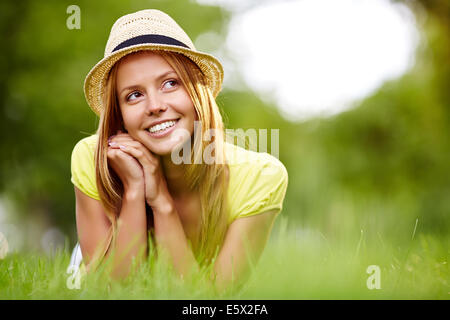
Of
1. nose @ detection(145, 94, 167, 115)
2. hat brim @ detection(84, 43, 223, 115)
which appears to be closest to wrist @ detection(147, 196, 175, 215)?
nose @ detection(145, 94, 167, 115)

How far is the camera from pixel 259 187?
9.32 feet

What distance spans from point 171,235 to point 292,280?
2.78ft

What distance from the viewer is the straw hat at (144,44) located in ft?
8.74

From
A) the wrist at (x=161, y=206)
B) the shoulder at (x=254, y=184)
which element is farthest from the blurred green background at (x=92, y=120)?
the wrist at (x=161, y=206)

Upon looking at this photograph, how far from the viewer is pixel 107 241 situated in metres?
2.70

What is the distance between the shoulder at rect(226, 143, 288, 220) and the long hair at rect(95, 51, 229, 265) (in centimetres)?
6

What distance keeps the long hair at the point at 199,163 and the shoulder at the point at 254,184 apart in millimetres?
64

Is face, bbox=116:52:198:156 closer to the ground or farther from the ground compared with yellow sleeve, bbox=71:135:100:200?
farther from the ground

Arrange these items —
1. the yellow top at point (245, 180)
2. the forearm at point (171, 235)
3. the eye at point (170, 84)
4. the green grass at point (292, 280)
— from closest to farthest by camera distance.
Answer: the green grass at point (292, 280), the forearm at point (171, 235), the eye at point (170, 84), the yellow top at point (245, 180)

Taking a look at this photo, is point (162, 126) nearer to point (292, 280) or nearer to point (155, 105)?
point (155, 105)

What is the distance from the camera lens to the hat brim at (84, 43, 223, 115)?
2629 mm

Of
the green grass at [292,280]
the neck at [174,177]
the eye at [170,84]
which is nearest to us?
the green grass at [292,280]

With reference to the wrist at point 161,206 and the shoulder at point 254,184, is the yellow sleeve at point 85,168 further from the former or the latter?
the shoulder at point 254,184

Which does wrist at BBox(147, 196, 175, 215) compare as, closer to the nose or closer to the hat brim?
the nose
